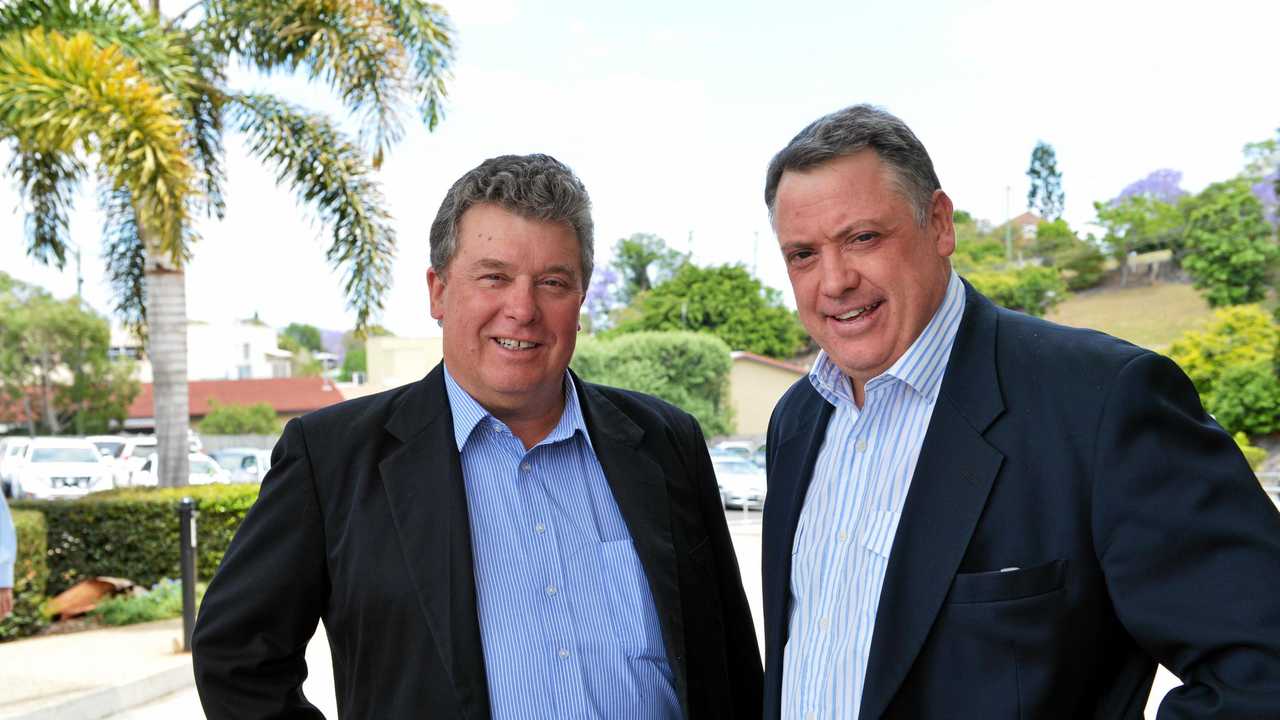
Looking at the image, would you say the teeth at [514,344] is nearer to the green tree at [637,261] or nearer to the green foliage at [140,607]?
the green foliage at [140,607]

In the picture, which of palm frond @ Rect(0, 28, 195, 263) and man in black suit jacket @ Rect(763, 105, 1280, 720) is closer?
man in black suit jacket @ Rect(763, 105, 1280, 720)

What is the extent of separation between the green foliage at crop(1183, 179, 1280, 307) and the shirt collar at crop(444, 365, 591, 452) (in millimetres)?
57311

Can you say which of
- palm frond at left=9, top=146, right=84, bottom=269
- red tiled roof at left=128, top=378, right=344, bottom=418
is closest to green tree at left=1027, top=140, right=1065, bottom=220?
red tiled roof at left=128, top=378, right=344, bottom=418

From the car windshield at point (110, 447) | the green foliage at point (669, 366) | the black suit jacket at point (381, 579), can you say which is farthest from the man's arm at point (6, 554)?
the green foliage at point (669, 366)

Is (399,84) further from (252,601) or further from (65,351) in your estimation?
(65,351)

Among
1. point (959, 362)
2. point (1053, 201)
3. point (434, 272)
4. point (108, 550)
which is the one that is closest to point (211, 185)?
point (108, 550)

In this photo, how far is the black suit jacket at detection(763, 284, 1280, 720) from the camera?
192 centimetres

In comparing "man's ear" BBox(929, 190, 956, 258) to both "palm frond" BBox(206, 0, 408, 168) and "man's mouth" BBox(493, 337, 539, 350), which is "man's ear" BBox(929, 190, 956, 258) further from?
"palm frond" BBox(206, 0, 408, 168)

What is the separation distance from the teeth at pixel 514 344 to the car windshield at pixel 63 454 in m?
26.1

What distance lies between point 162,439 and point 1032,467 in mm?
12353

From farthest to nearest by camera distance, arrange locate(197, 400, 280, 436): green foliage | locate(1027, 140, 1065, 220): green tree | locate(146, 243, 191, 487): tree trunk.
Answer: locate(1027, 140, 1065, 220): green tree
locate(197, 400, 280, 436): green foliage
locate(146, 243, 191, 487): tree trunk

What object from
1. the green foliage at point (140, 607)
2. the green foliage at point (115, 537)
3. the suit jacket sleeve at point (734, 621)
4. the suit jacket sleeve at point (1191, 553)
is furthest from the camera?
the green foliage at point (115, 537)

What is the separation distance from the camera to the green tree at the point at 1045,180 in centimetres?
12550

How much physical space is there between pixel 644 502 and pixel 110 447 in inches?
1379
